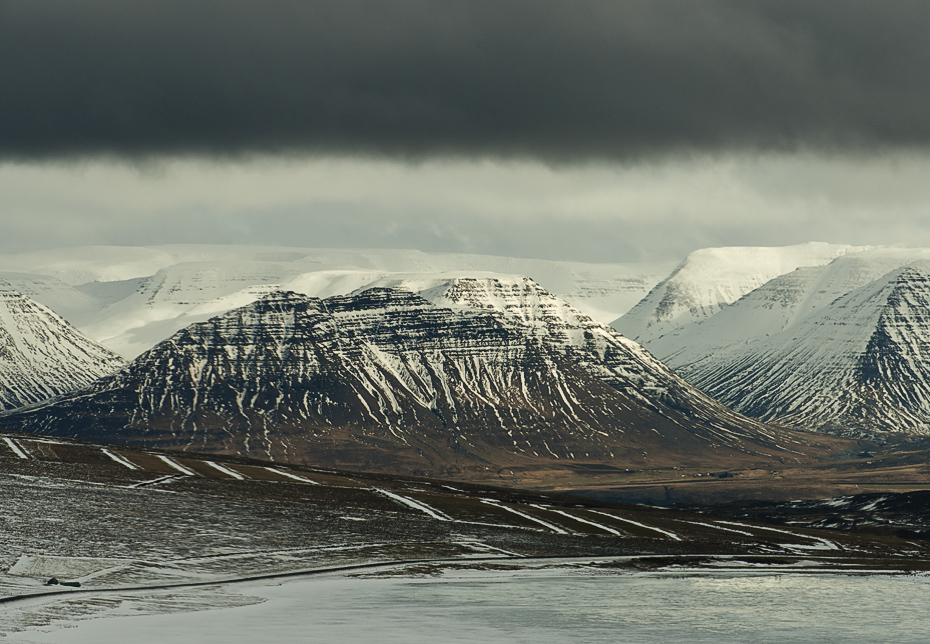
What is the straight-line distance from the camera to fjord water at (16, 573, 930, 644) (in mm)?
105875

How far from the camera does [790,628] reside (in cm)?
11544

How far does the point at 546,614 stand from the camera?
398 ft

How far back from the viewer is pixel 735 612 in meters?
126

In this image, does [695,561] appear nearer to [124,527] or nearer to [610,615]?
[610,615]

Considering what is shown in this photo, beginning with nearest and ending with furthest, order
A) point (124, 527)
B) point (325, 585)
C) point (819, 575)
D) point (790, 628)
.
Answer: point (790, 628)
point (325, 585)
point (819, 575)
point (124, 527)

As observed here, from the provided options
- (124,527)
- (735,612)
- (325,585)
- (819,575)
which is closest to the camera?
(735,612)

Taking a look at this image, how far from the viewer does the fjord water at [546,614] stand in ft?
347

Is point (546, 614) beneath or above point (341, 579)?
above

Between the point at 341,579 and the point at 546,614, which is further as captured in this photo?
Answer: the point at 341,579

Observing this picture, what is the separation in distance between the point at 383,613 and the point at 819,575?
71.5 m

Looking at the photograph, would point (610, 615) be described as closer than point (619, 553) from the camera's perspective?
Yes

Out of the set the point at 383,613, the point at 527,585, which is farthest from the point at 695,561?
the point at 383,613

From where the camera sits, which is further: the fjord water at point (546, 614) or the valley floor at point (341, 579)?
the valley floor at point (341, 579)

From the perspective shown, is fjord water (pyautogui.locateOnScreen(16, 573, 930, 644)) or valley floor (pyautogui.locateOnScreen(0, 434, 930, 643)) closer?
fjord water (pyautogui.locateOnScreen(16, 573, 930, 644))
